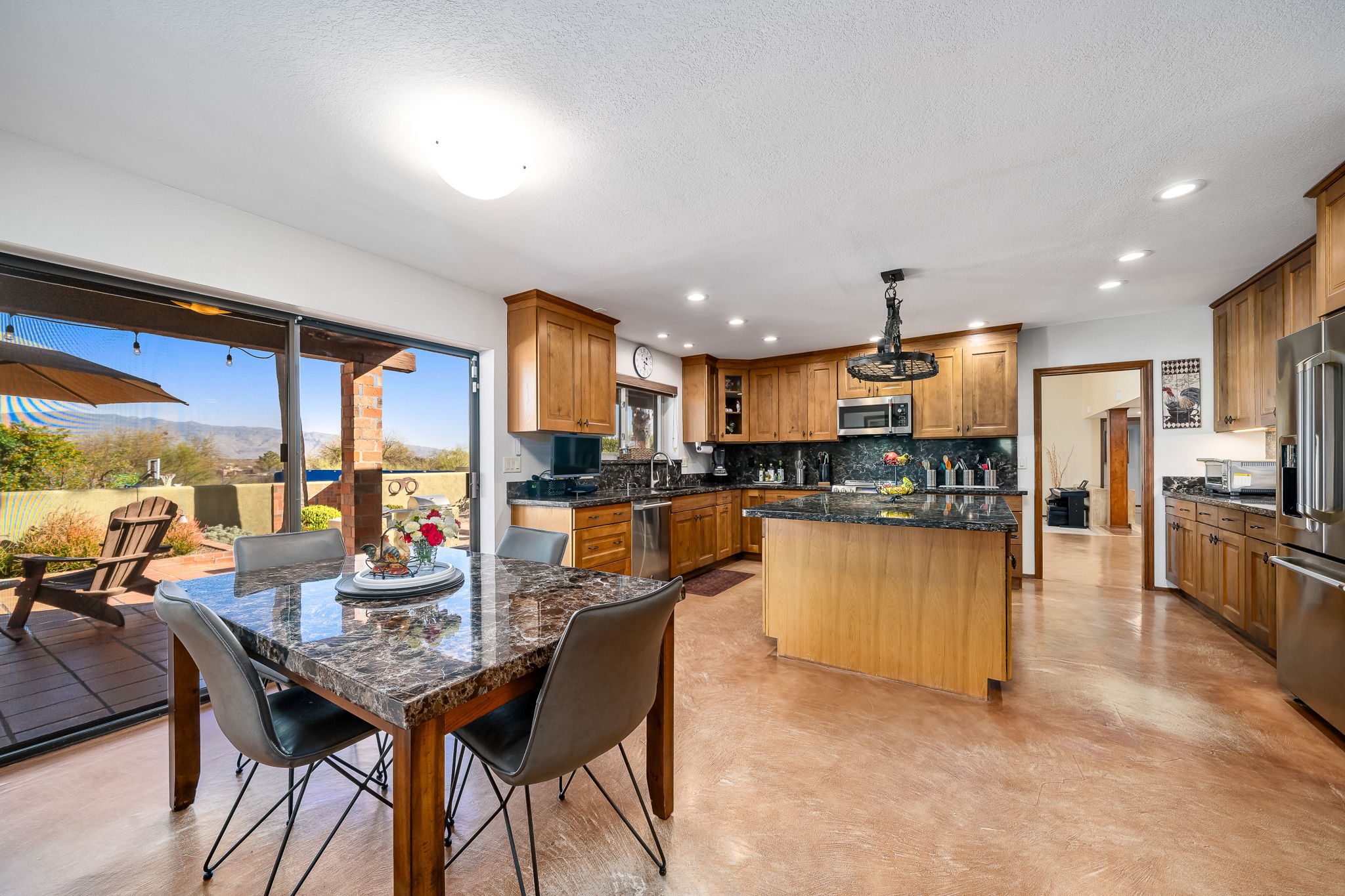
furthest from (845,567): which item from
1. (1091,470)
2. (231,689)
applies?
(1091,470)

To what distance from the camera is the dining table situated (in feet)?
3.17

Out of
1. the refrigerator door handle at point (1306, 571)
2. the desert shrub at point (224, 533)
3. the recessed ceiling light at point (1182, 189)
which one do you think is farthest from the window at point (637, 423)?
the refrigerator door handle at point (1306, 571)

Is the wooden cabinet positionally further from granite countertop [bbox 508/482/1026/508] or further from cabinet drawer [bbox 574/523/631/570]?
cabinet drawer [bbox 574/523/631/570]

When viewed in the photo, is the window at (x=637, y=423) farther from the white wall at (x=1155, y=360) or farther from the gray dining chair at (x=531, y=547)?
the white wall at (x=1155, y=360)

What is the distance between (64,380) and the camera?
85.4 inches

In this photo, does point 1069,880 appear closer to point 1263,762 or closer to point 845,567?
point 1263,762

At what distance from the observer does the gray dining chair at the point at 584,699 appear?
1.15 m

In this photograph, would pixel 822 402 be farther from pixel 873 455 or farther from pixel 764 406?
pixel 873 455

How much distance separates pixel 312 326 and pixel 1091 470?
1223 cm

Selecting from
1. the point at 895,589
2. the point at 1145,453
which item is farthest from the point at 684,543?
the point at 1145,453

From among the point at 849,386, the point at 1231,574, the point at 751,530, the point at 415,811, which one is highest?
the point at 849,386

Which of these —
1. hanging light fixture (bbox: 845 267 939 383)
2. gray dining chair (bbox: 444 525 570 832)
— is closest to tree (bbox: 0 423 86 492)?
gray dining chair (bbox: 444 525 570 832)

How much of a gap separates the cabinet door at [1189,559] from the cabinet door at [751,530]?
11.5ft

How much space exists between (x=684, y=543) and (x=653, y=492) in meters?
0.59
